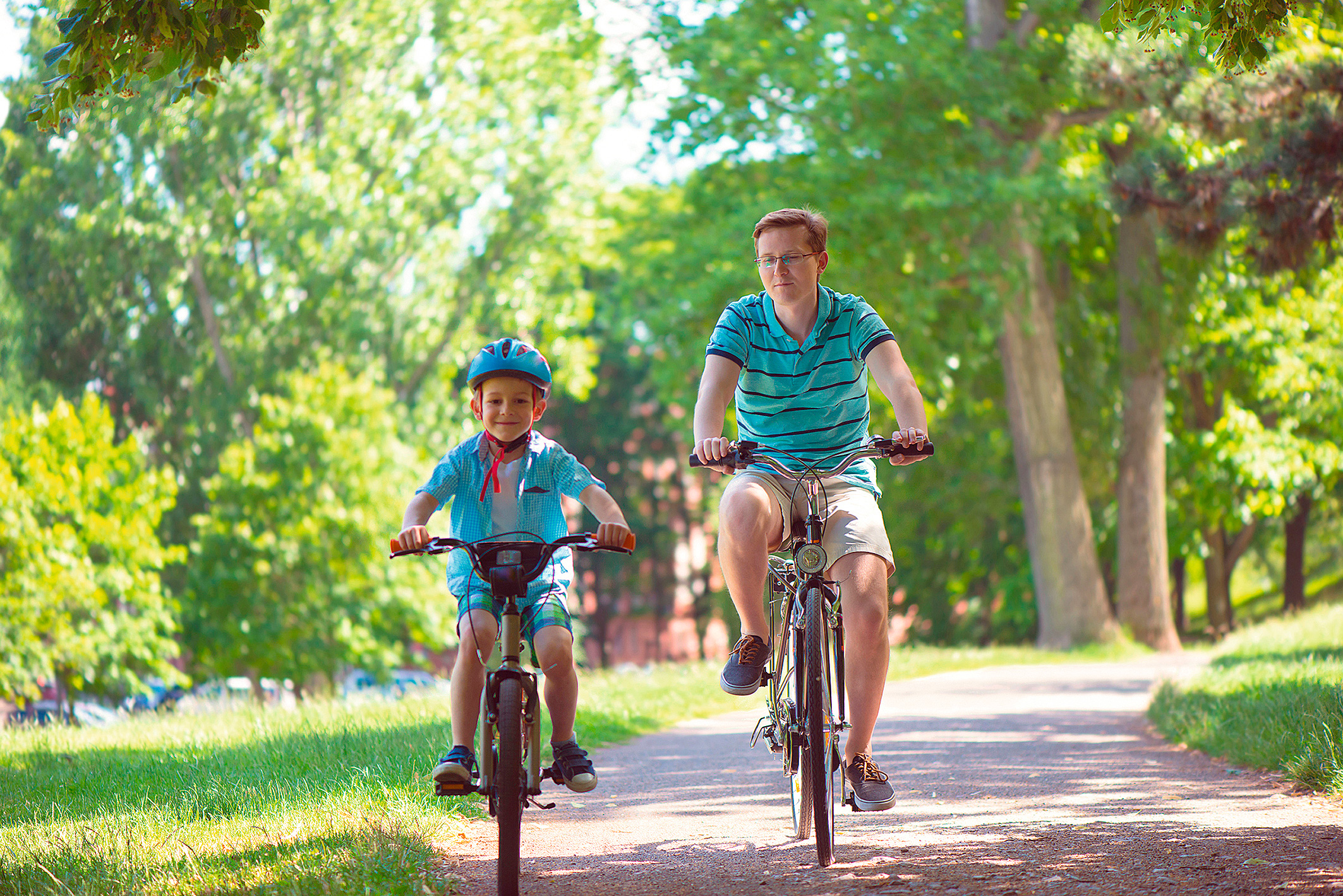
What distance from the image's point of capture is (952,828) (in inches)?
193

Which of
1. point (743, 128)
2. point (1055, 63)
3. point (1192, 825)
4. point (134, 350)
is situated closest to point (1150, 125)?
point (1055, 63)

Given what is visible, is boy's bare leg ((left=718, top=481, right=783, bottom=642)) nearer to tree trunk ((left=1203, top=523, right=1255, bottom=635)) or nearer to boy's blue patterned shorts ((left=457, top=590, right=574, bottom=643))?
boy's blue patterned shorts ((left=457, top=590, right=574, bottom=643))

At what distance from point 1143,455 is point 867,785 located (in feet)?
53.4

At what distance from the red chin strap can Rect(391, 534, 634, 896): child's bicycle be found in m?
0.26

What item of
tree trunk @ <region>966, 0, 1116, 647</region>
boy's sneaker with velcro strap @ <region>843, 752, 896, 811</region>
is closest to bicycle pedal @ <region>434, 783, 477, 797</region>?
boy's sneaker with velcro strap @ <region>843, 752, 896, 811</region>

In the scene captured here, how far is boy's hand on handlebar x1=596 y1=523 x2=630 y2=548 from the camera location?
4105 millimetres

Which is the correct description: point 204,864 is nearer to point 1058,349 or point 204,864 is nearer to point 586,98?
point 1058,349

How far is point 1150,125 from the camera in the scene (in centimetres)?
1506

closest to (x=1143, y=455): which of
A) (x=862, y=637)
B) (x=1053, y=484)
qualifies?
(x=1053, y=484)

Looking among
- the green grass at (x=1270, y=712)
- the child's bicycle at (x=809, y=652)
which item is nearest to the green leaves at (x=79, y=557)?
the green grass at (x=1270, y=712)

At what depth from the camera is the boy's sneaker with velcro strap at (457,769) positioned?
163 inches

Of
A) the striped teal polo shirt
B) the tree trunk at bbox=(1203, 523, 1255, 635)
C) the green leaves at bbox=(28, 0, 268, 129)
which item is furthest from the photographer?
the tree trunk at bbox=(1203, 523, 1255, 635)

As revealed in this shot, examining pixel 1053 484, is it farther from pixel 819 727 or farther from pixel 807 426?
pixel 819 727

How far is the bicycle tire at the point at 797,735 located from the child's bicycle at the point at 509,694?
736 mm
